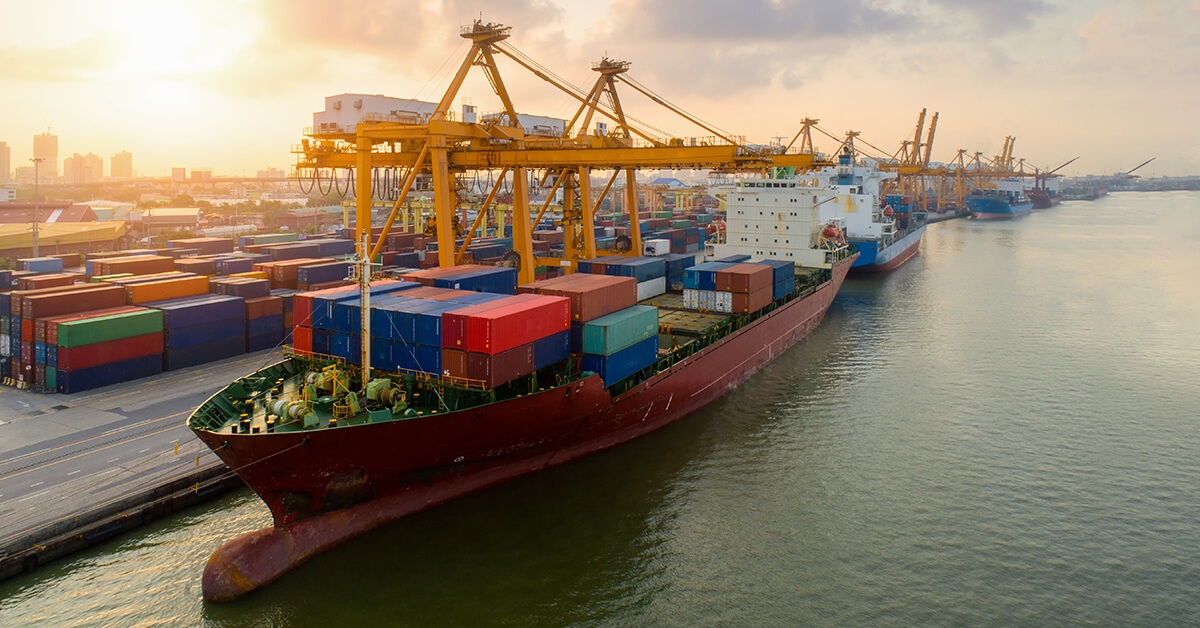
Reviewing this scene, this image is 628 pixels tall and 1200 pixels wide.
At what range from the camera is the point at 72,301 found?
27.8 m

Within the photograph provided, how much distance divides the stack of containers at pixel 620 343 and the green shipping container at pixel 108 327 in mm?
18369

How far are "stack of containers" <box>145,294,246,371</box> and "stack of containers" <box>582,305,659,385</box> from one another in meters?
18.0

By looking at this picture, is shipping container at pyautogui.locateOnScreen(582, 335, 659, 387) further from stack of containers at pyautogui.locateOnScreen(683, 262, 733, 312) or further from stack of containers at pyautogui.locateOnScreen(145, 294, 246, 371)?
stack of containers at pyautogui.locateOnScreen(145, 294, 246, 371)

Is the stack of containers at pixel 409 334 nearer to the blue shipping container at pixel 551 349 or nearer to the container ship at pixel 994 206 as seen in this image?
the blue shipping container at pixel 551 349

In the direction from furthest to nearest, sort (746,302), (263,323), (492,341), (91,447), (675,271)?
(675,271)
(263,323)
(746,302)
(91,447)
(492,341)

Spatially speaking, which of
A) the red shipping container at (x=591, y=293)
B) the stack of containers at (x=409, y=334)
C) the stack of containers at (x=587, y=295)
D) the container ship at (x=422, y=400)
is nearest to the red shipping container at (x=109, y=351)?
the container ship at (x=422, y=400)

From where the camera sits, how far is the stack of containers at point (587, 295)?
2205cm

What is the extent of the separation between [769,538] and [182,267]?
3455 cm

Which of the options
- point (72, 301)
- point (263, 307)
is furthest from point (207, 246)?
point (72, 301)

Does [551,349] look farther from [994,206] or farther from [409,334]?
[994,206]

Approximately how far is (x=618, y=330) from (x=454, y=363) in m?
5.75

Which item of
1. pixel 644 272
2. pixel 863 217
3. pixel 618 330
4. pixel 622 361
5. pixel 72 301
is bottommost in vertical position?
pixel 622 361

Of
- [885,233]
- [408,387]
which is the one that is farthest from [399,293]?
[885,233]

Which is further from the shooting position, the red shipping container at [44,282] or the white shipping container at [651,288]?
the white shipping container at [651,288]
